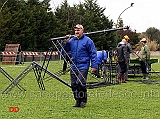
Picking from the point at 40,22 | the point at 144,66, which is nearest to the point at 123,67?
the point at 144,66

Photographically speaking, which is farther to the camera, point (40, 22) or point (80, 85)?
point (40, 22)

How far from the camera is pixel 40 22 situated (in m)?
58.4

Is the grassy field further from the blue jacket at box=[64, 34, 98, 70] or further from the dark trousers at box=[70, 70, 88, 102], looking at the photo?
the blue jacket at box=[64, 34, 98, 70]

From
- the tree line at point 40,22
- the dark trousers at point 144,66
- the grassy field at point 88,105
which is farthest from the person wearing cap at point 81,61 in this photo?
the tree line at point 40,22

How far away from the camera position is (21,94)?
11.5m

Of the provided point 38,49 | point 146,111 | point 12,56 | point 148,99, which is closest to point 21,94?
point 148,99

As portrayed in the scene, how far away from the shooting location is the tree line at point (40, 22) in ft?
172

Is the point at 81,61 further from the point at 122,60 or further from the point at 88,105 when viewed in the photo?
the point at 122,60

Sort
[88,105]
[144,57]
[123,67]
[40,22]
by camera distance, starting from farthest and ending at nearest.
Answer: [40,22] → [144,57] → [123,67] → [88,105]

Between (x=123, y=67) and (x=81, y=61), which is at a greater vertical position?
(x=81, y=61)

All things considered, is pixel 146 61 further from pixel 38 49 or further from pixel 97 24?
pixel 97 24

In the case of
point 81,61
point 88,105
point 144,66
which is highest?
point 81,61

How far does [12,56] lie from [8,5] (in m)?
20.1

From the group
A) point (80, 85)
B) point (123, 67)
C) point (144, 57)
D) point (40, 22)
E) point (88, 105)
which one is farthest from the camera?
point (40, 22)
